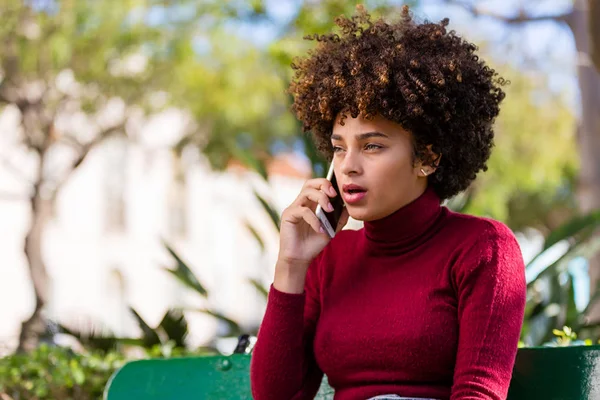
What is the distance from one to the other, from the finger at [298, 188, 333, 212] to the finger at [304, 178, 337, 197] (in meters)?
0.01

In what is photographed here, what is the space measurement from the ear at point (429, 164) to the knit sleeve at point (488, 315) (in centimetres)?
23

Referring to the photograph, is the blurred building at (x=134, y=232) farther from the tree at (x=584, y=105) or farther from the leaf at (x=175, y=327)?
the leaf at (x=175, y=327)

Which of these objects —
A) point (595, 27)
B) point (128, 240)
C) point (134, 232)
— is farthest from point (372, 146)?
point (134, 232)

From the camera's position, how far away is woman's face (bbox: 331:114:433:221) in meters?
2.29

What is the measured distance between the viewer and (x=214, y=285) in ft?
88.9

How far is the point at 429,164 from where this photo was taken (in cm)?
237

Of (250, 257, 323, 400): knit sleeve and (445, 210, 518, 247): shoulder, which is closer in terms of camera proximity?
(445, 210, 518, 247): shoulder

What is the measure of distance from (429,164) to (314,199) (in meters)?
0.31

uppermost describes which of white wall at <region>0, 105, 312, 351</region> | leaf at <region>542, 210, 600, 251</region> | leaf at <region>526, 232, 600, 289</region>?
leaf at <region>542, 210, 600, 251</region>

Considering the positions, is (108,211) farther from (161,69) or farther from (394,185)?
(394,185)

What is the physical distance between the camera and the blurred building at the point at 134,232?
20.8 metres

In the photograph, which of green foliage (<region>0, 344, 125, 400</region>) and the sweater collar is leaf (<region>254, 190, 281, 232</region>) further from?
the sweater collar

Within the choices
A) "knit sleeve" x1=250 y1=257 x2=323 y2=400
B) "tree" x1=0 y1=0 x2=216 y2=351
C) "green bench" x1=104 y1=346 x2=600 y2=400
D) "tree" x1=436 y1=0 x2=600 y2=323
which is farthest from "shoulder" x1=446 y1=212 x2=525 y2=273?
"tree" x1=0 y1=0 x2=216 y2=351

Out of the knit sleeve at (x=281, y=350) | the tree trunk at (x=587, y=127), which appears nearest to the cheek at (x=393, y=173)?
the knit sleeve at (x=281, y=350)
